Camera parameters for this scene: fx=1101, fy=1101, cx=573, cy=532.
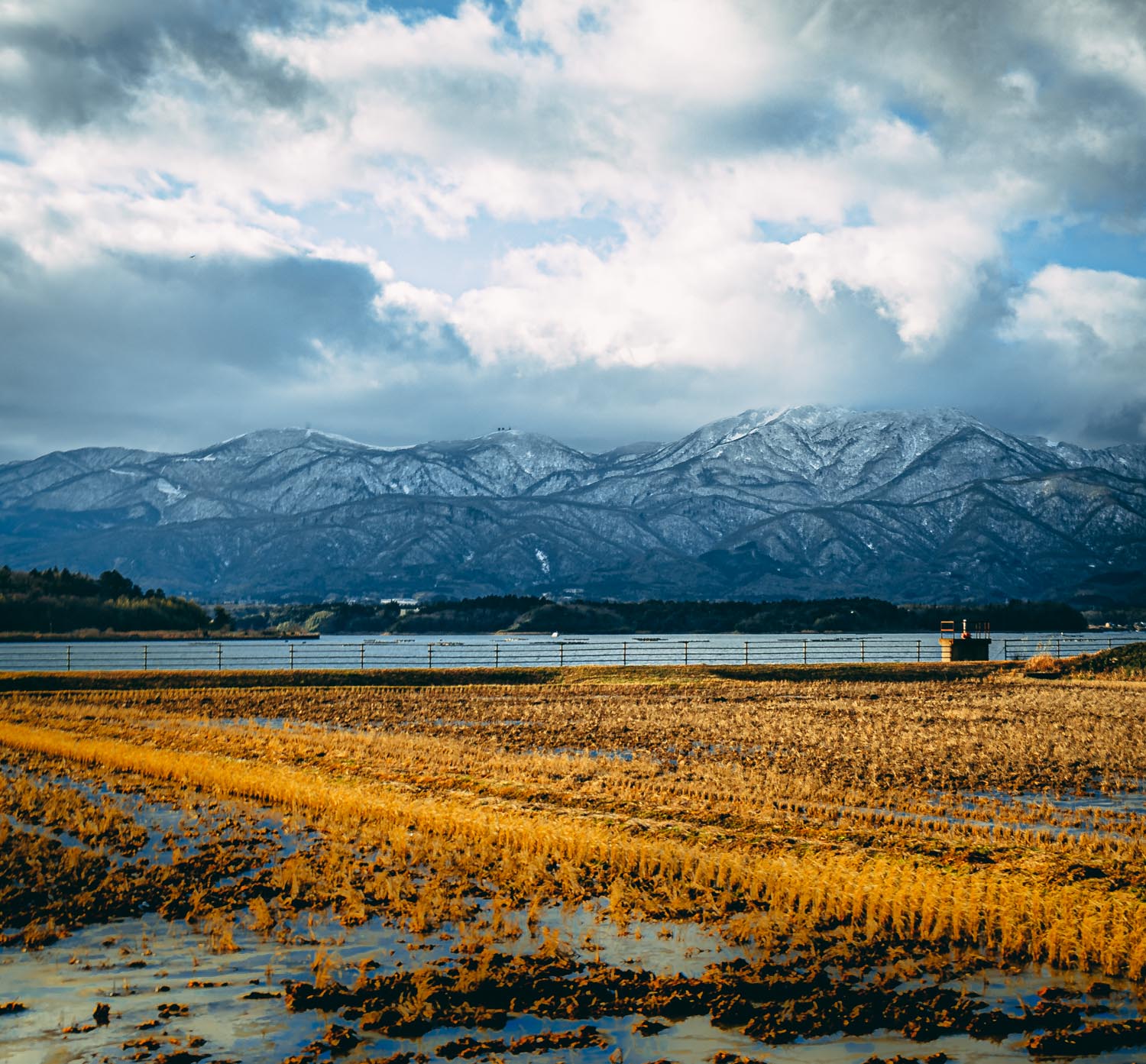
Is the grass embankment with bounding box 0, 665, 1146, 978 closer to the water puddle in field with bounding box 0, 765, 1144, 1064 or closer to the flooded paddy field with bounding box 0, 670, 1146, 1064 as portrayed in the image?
the flooded paddy field with bounding box 0, 670, 1146, 1064

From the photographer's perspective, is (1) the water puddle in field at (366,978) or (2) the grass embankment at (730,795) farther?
(2) the grass embankment at (730,795)

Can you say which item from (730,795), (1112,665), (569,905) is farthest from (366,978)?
(1112,665)

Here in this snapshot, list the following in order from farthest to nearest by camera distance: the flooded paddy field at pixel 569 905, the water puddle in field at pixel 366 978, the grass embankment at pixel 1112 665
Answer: the grass embankment at pixel 1112 665
the flooded paddy field at pixel 569 905
the water puddle in field at pixel 366 978

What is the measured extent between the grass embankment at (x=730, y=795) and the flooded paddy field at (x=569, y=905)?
0.31ft

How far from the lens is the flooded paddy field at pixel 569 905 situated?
10.3 meters

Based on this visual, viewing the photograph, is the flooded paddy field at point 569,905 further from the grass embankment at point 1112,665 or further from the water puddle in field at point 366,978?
the grass embankment at point 1112,665

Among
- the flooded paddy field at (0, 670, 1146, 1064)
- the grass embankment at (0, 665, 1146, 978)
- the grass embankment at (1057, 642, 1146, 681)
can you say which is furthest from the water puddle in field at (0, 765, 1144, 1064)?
the grass embankment at (1057, 642, 1146, 681)

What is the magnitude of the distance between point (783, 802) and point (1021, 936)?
9141 mm

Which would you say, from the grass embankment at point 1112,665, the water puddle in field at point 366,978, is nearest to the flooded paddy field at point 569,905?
the water puddle in field at point 366,978

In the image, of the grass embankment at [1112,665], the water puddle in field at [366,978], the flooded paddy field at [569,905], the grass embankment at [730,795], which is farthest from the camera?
the grass embankment at [1112,665]

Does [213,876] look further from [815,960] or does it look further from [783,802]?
[783,802]

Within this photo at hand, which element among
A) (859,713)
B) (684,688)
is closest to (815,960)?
(859,713)

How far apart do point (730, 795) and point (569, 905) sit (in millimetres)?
8800

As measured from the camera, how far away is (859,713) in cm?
4309
